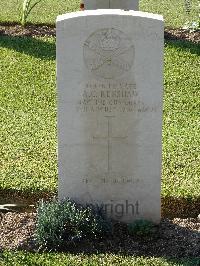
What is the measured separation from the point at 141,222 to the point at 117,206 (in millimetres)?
251

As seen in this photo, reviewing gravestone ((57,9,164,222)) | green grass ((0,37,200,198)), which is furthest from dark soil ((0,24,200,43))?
gravestone ((57,9,164,222))

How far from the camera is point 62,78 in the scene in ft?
18.3

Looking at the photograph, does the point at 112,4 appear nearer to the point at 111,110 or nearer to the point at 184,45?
the point at 184,45

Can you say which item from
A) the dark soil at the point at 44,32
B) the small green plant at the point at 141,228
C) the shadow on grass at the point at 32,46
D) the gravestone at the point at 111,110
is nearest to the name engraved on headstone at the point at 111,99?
the gravestone at the point at 111,110

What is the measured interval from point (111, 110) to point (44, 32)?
7224 millimetres

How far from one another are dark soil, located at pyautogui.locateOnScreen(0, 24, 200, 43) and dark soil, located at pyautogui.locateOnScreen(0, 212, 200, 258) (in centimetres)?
670

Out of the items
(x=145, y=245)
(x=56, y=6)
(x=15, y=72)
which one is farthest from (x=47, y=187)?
(x=56, y=6)

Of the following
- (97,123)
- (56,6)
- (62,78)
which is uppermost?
(56,6)

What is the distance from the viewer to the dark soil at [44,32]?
40.0 ft

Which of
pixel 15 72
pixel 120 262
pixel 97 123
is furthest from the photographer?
pixel 15 72

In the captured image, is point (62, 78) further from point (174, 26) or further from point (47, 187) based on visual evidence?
point (174, 26)

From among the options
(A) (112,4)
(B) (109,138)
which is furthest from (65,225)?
(A) (112,4)

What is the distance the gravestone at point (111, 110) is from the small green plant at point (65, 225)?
28 cm

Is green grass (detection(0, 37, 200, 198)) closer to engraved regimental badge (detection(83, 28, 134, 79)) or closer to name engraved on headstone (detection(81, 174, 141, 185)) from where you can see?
name engraved on headstone (detection(81, 174, 141, 185))
